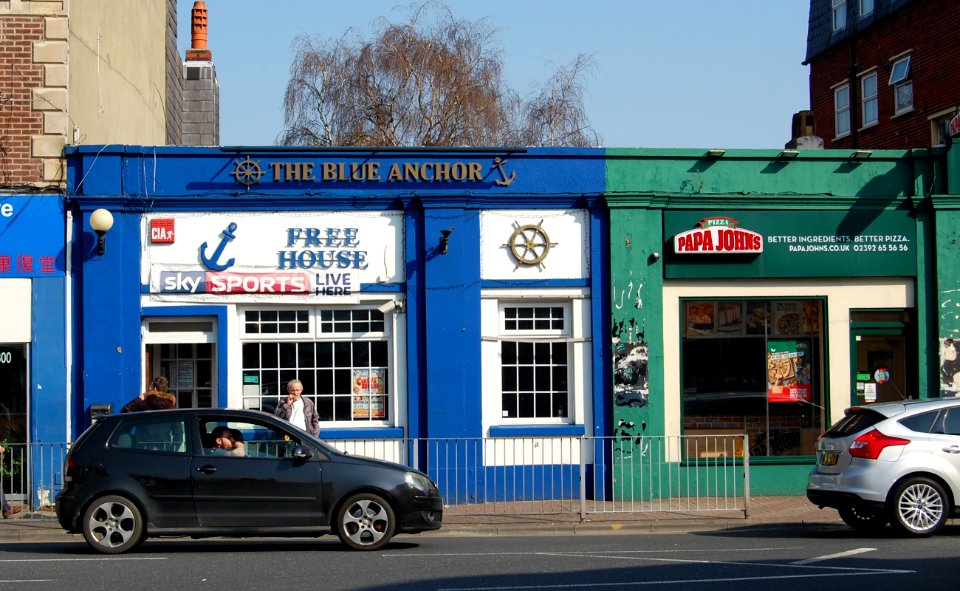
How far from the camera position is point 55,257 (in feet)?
53.7

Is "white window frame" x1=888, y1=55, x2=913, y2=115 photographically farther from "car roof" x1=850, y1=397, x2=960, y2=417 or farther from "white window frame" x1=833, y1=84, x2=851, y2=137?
"car roof" x1=850, y1=397, x2=960, y2=417

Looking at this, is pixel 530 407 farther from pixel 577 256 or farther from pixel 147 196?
pixel 147 196

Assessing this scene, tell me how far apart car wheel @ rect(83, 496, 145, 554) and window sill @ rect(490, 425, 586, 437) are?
6.10 m

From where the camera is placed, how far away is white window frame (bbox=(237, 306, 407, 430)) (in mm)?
16828

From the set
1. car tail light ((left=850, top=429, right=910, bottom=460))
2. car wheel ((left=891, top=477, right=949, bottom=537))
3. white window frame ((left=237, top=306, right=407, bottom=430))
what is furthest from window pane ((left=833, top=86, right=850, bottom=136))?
car wheel ((left=891, top=477, right=949, bottom=537))

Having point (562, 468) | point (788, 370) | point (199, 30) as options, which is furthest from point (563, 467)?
point (199, 30)

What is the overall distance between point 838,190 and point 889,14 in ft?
52.1

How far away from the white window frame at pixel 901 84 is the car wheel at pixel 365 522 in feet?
74.3

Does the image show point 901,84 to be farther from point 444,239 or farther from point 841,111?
point 444,239

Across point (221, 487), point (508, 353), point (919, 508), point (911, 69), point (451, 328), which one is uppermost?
point (911, 69)

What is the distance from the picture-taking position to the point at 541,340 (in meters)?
17.1

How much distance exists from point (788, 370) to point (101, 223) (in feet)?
32.4

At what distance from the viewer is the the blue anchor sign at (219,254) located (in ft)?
54.7

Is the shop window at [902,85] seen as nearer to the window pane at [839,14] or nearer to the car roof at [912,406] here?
the window pane at [839,14]
